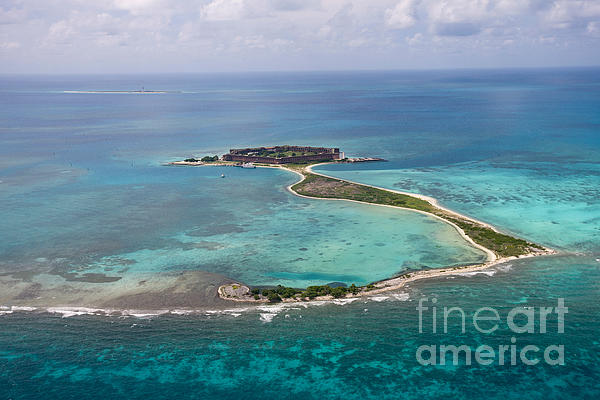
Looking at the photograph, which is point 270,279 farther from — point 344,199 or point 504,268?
point 344,199

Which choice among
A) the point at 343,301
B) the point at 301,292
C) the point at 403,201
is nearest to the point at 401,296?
the point at 343,301

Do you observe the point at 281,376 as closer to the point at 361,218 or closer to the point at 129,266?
the point at 129,266

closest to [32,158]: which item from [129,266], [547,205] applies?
[129,266]

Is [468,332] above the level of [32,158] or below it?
below

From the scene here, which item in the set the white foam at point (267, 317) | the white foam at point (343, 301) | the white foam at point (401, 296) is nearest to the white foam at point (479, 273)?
the white foam at point (401, 296)

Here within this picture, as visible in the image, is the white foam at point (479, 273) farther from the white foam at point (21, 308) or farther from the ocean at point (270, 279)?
the white foam at point (21, 308)

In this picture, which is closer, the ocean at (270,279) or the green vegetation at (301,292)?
the ocean at (270,279)
